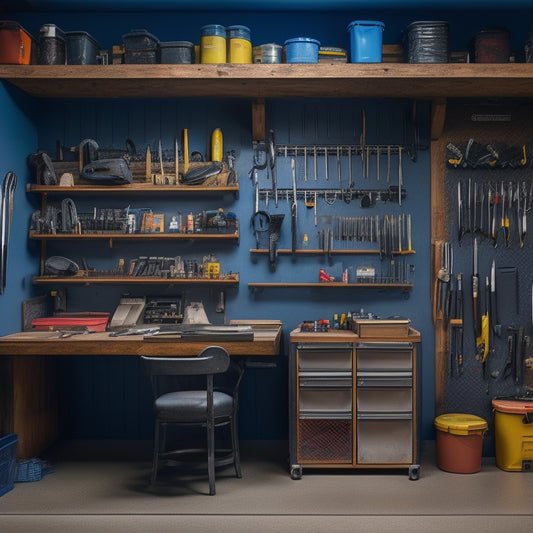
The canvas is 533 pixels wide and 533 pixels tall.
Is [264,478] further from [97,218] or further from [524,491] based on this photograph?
[97,218]

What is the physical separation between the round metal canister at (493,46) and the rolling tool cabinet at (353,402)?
206cm

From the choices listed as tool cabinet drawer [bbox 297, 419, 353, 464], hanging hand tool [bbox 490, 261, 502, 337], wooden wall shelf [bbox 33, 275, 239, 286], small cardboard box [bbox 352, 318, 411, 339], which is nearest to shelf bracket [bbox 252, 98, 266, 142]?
wooden wall shelf [bbox 33, 275, 239, 286]

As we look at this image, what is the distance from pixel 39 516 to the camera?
143 inches

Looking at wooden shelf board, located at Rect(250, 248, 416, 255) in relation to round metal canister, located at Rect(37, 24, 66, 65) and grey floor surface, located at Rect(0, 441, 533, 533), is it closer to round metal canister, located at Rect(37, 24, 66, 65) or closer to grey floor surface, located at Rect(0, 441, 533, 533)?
grey floor surface, located at Rect(0, 441, 533, 533)

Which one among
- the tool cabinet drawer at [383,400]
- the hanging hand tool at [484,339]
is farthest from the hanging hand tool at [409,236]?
the tool cabinet drawer at [383,400]

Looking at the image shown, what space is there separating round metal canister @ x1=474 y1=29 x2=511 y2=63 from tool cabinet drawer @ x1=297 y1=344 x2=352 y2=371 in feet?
7.49

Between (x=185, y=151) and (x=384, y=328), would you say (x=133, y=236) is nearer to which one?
(x=185, y=151)

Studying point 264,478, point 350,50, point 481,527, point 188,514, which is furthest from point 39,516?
point 350,50

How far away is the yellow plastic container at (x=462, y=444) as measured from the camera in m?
4.36

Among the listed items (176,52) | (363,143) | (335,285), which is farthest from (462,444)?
(176,52)

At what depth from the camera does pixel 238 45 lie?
4523 mm

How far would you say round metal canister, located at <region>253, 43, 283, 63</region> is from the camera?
457cm

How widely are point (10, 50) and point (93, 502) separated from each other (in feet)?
10.1

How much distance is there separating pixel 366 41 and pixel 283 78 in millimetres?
673
